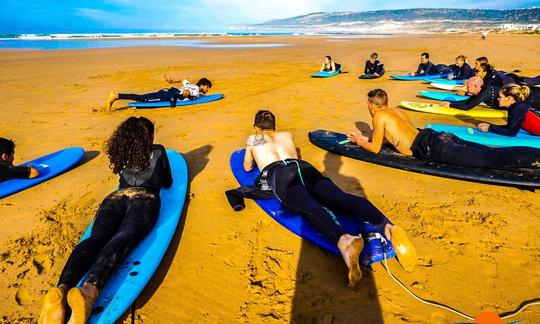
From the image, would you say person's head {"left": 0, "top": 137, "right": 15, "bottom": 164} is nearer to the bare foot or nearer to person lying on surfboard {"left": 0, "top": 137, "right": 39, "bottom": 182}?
person lying on surfboard {"left": 0, "top": 137, "right": 39, "bottom": 182}

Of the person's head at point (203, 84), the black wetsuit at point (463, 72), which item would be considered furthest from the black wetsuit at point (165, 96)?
the black wetsuit at point (463, 72)

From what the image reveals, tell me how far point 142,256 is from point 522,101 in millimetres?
5696

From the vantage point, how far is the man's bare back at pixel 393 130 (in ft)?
14.3

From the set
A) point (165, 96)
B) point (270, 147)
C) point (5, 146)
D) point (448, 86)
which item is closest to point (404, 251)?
point (270, 147)

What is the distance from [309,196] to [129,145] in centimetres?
181

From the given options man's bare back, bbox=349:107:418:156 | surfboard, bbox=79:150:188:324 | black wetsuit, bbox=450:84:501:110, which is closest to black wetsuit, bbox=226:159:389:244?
surfboard, bbox=79:150:188:324

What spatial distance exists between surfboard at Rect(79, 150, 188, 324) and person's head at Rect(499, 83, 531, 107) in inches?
198

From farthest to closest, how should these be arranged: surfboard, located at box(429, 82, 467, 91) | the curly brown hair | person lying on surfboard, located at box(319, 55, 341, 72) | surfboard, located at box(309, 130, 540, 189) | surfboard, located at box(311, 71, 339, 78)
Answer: person lying on surfboard, located at box(319, 55, 341, 72) < surfboard, located at box(311, 71, 339, 78) < surfboard, located at box(429, 82, 467, 91) < surfboard, located at box(309, 130, 540, 189) < the curly brown hair

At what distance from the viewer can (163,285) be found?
265cm

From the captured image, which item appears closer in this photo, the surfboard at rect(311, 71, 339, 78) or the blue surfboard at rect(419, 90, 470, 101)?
the blue surfboard at rect(419, 90, 470, 101)

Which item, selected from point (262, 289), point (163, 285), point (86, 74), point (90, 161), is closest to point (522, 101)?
point (262, 289)

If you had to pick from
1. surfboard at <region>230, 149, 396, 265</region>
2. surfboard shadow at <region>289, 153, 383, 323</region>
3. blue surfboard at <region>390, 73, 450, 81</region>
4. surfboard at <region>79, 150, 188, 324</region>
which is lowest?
surfboard shadow at <region>289, 153, 383, 323</region>

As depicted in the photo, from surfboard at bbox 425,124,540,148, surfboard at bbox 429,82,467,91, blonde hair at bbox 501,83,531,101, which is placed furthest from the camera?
surfboard at bbox 429,82,467,91

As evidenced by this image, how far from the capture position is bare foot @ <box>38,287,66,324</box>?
Result: 1.99m
